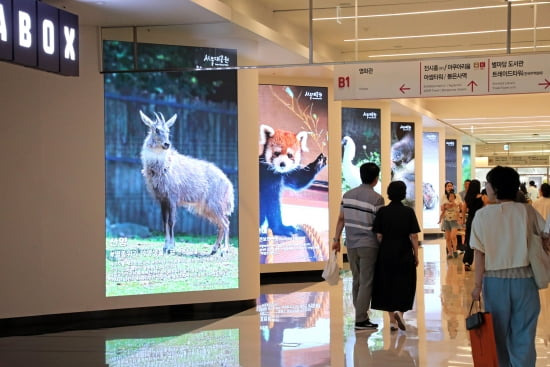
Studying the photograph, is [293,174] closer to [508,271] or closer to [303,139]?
[303,139]

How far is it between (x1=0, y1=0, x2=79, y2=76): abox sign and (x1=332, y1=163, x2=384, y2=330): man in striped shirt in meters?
2.96

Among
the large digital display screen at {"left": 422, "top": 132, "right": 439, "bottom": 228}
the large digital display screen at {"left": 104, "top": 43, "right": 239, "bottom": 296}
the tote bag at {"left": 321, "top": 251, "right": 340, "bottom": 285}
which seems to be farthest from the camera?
the large digital display screen at {"left": 422, "top": 132, "right": 439, "bottom": 228}

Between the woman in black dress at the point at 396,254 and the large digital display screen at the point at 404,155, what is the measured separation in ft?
43.5

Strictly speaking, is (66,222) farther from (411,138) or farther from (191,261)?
(411,138)

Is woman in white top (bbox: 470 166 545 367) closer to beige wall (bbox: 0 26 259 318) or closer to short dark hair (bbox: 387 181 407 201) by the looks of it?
short dark hair (bbox: 387 181 407 201)

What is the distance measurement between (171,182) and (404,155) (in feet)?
41.9

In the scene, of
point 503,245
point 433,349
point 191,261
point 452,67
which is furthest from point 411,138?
point 503,245

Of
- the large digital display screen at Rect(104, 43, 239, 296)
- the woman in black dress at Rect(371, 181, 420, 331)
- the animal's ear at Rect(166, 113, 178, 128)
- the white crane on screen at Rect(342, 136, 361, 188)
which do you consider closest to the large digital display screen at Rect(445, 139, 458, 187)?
the white crane on screen at Rect(342, 136, 361, 188)

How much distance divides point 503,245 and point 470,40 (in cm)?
944

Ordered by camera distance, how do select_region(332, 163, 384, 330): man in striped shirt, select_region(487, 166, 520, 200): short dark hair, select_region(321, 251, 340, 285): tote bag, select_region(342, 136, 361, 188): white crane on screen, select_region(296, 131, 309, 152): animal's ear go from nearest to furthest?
select_region(487, 166, 520, 200): short dark hair, select_region(332, 163, 384, 330): man in striped shirt, select_region(321, 251, 340, 285): tote bag, select_region(296, 131, 309, 152): animal's ear, select_region(342, 136, 361, 188): white crane on screen

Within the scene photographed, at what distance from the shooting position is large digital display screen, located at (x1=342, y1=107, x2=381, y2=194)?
1606cm

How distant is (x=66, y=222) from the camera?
8.55 meters

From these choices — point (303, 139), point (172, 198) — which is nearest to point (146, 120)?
point (172, 198)

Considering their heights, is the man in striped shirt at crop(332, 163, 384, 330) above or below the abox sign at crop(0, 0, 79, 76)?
below
